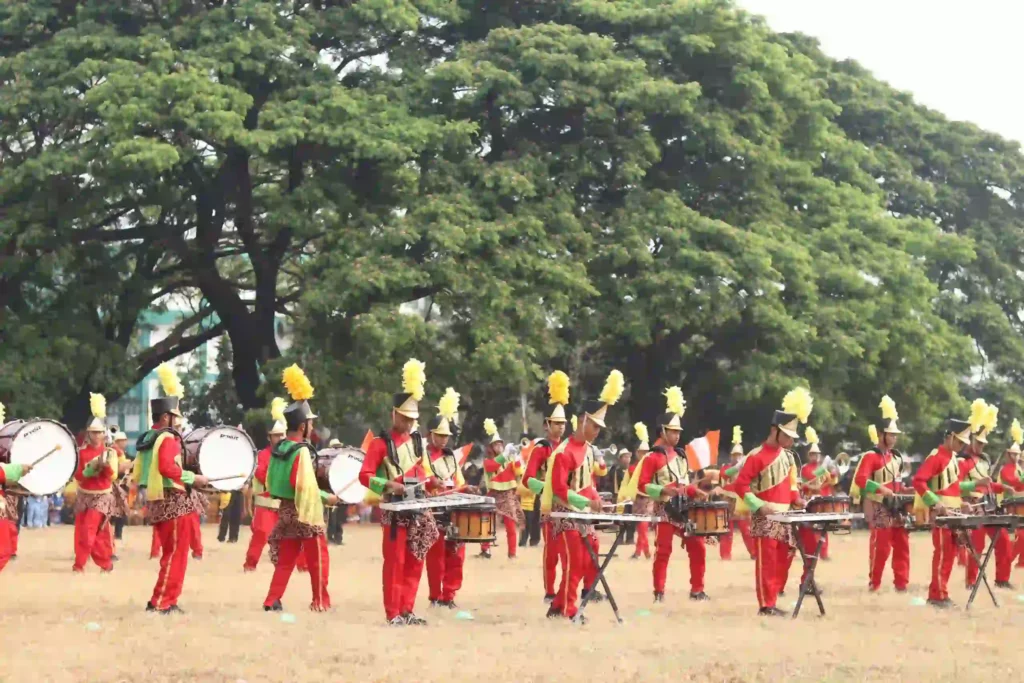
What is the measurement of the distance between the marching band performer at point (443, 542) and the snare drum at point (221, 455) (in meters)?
1.91

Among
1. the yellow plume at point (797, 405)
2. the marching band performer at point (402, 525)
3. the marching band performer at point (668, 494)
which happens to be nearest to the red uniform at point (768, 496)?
the yellow plume at point (797, 405)

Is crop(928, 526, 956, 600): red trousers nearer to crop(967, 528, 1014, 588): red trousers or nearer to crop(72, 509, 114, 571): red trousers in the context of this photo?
crop(967, 528, 1014, 588): red trousers

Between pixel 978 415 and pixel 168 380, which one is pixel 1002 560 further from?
pixel 168 380

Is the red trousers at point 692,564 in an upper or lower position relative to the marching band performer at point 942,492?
lower

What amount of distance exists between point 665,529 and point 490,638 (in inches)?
201

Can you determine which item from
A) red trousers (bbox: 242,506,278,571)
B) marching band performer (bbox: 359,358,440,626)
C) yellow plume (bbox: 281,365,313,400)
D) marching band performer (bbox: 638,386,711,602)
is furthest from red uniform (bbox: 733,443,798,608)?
red trousers (bbox: 242,506,278,571)

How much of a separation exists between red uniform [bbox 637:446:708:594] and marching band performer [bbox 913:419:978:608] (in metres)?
2.28

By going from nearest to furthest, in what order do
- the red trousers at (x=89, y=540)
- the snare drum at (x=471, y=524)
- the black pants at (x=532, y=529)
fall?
the snare drum at (x=471, y=524)
the red trousers at (x=89, y=540)
the black pants at (x=532, y=529)

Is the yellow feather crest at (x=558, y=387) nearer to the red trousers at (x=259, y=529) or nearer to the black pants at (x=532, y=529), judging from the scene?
the red trousers at (x=259, y=529)

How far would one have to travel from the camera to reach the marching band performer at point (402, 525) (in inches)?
572

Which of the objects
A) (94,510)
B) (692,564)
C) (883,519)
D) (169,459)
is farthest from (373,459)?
(94,510)

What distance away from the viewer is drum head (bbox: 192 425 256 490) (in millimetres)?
16875

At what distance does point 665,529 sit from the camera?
18.6m

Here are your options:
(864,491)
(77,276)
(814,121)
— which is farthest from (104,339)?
(864,491)
